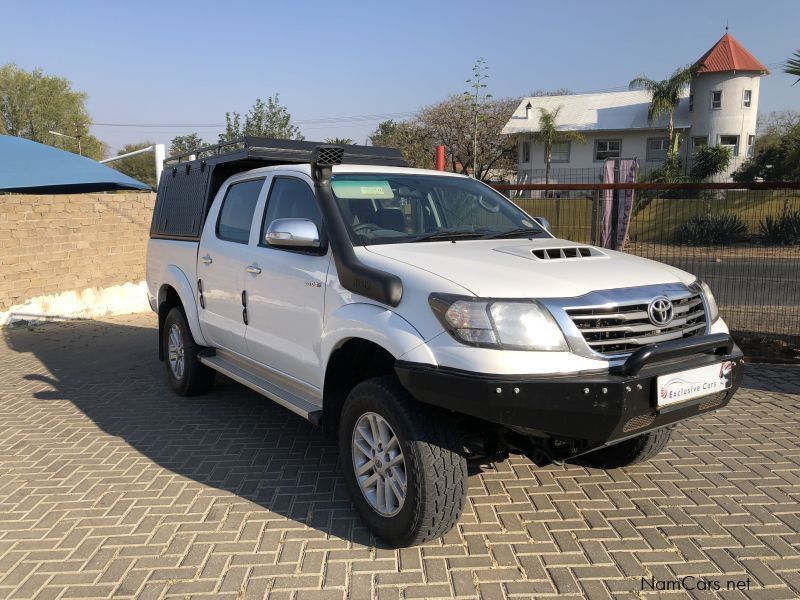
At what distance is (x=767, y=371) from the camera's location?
22.2 feet

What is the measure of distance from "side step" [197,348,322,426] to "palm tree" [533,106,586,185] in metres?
32.7

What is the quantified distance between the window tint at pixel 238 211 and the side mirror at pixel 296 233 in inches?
41.5

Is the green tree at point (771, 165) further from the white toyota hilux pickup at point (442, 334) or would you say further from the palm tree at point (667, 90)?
the white toyota hilux pickup at point (442, 334)

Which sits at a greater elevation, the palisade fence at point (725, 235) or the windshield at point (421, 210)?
the windshield at point (421, 210)

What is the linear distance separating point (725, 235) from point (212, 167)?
561cm

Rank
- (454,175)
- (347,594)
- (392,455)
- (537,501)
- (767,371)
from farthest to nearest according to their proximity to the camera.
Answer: (767,371) < (454,175) < (537,501) < (392,455) < (347,594)

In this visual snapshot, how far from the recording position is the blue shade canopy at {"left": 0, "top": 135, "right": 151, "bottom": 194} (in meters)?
11.8

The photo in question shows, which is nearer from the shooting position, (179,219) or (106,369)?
(179,219)

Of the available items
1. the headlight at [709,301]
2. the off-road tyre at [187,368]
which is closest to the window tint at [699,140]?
the off-road tyre at [187,368]

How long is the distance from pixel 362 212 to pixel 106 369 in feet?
15.9

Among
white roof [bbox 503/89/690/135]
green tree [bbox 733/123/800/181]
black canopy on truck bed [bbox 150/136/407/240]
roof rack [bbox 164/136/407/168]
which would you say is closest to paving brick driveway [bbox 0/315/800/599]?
black canopy on truck bed [bbox 150/136/407/240]

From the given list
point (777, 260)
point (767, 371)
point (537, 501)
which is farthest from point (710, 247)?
point (537, 501)

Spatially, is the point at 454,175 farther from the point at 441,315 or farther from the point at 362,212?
the point at 441,315

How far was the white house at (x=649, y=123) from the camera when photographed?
3516 centimetres
